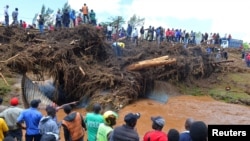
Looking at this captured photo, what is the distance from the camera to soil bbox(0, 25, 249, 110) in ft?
55.5

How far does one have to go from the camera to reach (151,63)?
64.2 ft

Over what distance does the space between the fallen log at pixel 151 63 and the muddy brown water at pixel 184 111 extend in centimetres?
180

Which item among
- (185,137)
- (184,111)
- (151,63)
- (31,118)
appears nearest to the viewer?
(185,137)

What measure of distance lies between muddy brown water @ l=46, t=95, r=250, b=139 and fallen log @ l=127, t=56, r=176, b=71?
1804 millimetres

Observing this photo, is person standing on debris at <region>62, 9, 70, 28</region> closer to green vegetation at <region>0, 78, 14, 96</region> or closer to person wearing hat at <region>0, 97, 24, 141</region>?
green vegetation at <region>0, 78, 14, 96</region>

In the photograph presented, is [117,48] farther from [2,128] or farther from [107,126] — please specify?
[107,126]

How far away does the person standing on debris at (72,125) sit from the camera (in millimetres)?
7252

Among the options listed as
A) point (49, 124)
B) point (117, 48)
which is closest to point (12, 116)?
point (49, 124)

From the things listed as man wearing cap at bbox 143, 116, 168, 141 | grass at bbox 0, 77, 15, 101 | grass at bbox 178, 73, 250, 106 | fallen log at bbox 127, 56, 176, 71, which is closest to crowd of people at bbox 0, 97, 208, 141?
man wearing cap at bbox 143, 116, 168, 141

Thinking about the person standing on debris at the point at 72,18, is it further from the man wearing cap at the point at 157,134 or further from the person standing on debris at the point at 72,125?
the man wearing cap at the point at 157,134

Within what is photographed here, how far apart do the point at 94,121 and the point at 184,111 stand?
37.0ft

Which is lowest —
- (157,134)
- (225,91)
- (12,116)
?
(225,91)

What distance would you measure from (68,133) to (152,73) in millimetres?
13304

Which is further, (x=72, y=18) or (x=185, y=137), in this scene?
(x=72, y=18)
